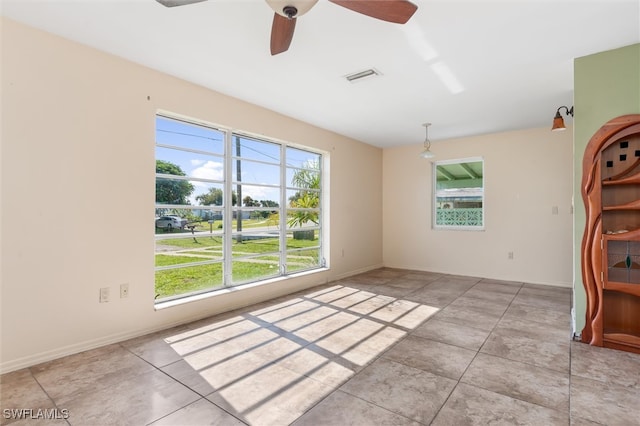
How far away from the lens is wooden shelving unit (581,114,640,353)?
2.72 m

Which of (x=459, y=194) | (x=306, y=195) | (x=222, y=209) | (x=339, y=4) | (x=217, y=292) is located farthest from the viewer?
(x=459, y=194)

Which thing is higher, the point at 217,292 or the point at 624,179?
the point at 624,179

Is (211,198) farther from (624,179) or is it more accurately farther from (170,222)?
(624,179)

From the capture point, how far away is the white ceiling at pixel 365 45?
2.29 meters

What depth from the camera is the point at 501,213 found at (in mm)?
5629

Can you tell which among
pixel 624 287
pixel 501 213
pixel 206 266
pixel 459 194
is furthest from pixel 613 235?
pixel 206 266

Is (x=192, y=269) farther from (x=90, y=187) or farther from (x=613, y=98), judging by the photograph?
(x=613, y=98)

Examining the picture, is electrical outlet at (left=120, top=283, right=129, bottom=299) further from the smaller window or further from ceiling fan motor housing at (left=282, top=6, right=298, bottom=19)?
the smaller window

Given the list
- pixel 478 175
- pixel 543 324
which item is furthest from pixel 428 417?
pixel 478 175

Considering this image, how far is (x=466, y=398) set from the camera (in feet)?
6.66

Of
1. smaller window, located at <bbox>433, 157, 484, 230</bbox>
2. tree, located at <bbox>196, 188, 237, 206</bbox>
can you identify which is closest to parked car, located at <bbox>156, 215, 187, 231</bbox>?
tree, located at <bbox>196, 188, 237, 206</bbox>

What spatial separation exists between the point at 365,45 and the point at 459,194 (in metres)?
4.31

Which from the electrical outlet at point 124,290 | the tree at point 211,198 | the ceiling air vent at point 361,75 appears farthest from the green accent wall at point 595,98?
the electrical outlet at point 124,290

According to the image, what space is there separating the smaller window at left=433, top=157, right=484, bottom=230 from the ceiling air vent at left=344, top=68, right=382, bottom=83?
355 centimetres
